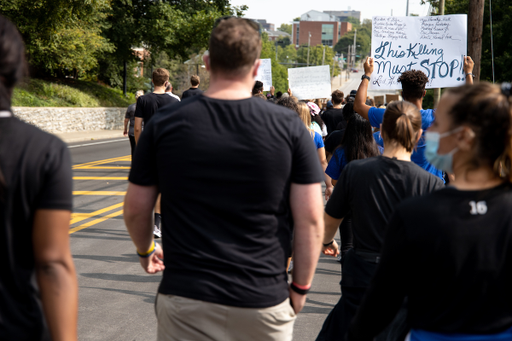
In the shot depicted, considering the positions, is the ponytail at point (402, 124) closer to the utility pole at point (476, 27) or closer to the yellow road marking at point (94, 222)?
the yellow road marking at point (94, 222)

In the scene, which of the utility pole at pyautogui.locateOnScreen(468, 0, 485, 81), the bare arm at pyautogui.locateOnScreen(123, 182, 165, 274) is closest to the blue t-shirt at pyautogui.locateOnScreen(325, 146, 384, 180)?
the bare arm at pyautogui.locateOnScreen(123, 182, 165, 274)

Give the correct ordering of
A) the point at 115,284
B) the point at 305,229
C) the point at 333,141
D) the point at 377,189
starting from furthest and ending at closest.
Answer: the point at 333,141 → the point at 115,284 → the point at 377,189 → the point at 305,229

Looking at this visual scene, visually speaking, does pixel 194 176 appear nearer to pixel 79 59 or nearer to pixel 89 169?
pixel 89 169

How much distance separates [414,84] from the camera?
439cm

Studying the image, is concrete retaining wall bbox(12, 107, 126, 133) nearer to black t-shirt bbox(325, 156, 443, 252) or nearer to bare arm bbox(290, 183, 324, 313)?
black t-shirt bbox(325, 156, 443, 252)

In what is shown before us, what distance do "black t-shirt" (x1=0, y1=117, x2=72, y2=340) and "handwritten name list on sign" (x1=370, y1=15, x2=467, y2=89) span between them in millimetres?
5202

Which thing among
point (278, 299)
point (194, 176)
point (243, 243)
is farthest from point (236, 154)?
point (278, 299)

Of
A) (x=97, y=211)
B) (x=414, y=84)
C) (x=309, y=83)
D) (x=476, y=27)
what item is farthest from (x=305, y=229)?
(x=309, y=83)

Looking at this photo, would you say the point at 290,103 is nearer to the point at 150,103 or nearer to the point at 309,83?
the point at 150,103

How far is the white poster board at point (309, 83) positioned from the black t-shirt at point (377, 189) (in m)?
12.5

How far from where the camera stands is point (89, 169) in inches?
537

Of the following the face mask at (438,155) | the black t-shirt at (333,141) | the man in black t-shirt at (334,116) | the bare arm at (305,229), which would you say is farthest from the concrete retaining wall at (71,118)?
the face mask at (438,155)

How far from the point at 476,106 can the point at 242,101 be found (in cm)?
90

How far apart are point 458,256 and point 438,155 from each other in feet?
1.15
